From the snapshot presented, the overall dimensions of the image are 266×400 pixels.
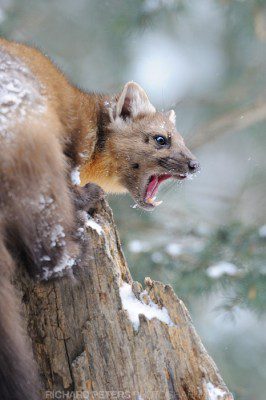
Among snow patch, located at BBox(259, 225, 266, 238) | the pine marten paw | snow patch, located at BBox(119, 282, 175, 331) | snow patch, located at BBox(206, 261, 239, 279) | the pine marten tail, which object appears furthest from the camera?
snow patch, located at BBox(259, 225, 266, 238)

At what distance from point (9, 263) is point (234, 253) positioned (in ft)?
17.8

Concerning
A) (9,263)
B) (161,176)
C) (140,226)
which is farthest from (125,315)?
(140,226)

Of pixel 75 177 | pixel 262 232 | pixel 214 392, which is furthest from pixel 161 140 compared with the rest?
pixel 262 232

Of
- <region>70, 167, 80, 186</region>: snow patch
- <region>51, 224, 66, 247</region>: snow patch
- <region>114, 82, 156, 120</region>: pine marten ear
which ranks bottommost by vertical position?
<region>51, 224, 66, 247</region>: snow patch

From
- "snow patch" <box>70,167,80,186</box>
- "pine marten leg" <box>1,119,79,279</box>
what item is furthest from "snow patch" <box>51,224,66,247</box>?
"snow patch" <box>70,167,80,186</box>

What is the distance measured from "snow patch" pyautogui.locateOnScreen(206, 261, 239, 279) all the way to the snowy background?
1cm

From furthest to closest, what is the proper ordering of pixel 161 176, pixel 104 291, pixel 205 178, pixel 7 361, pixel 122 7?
pixel 205 178 < pixel 122 7 < pixel 161 176 < pixel 104 291 < pixel 7 361

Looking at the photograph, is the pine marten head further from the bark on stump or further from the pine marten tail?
the pine marten tail

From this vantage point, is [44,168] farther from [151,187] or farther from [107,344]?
[151,187]

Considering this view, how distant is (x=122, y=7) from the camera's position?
9.78 meters

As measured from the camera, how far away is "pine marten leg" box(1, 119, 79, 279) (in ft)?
12.6

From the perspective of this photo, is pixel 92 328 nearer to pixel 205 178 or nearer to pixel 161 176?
pixel 161 176

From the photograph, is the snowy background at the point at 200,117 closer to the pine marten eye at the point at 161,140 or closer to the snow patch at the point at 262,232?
the snow patch at the point at 262,232

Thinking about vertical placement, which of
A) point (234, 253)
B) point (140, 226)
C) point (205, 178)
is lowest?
point (234, 253)
